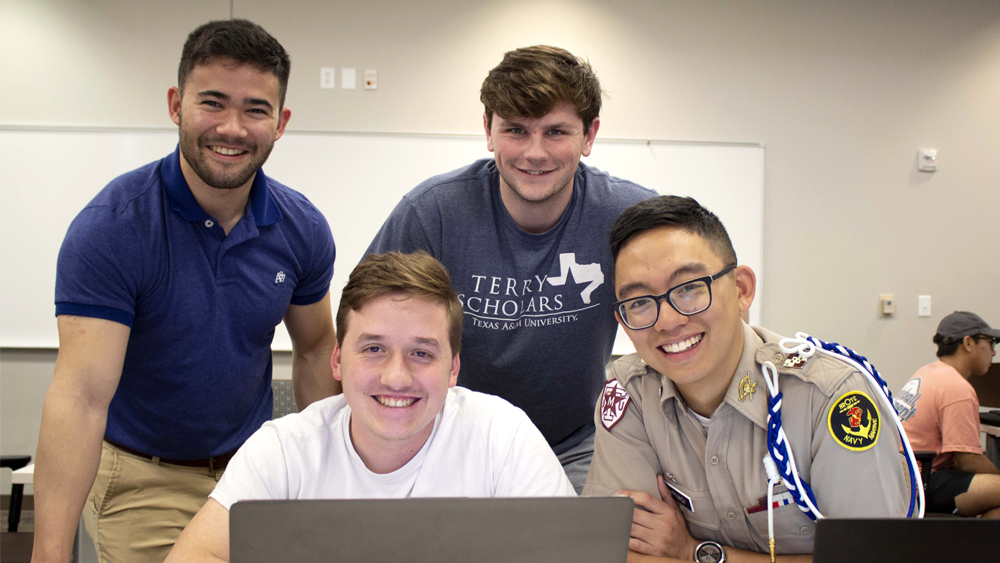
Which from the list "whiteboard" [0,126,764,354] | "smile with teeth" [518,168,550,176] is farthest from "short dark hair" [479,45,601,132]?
"whiteboard" [0,126,764,354]

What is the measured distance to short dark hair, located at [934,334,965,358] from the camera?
321cm

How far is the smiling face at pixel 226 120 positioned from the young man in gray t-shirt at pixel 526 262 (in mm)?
413

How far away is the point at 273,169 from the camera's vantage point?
152 inches

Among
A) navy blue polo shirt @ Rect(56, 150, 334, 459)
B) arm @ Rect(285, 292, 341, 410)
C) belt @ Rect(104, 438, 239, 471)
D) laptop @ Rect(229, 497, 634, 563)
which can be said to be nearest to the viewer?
laptop @ Rect(229, 497, 634, 563)

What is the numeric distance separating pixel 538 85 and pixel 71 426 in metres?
1.26

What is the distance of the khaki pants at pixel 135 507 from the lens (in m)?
1.59

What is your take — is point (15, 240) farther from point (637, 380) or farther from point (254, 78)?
point (637, 380)

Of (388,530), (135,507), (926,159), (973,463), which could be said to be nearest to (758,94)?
(926,159)

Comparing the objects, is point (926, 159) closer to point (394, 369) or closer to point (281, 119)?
point (281, 119)

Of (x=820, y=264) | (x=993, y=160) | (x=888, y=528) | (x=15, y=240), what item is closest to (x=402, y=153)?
(x=15, y=240)

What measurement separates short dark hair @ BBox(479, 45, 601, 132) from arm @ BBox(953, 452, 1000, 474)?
2.56 m

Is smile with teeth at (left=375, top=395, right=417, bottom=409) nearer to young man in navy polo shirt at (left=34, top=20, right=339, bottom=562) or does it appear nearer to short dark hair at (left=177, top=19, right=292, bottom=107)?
young man in navy polo shirt at (left=34, top=20, right=339, bottom=562)

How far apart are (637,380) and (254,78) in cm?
110

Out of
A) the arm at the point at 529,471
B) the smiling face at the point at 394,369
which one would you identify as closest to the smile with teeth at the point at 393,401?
the smiling face at the point at 394,369
